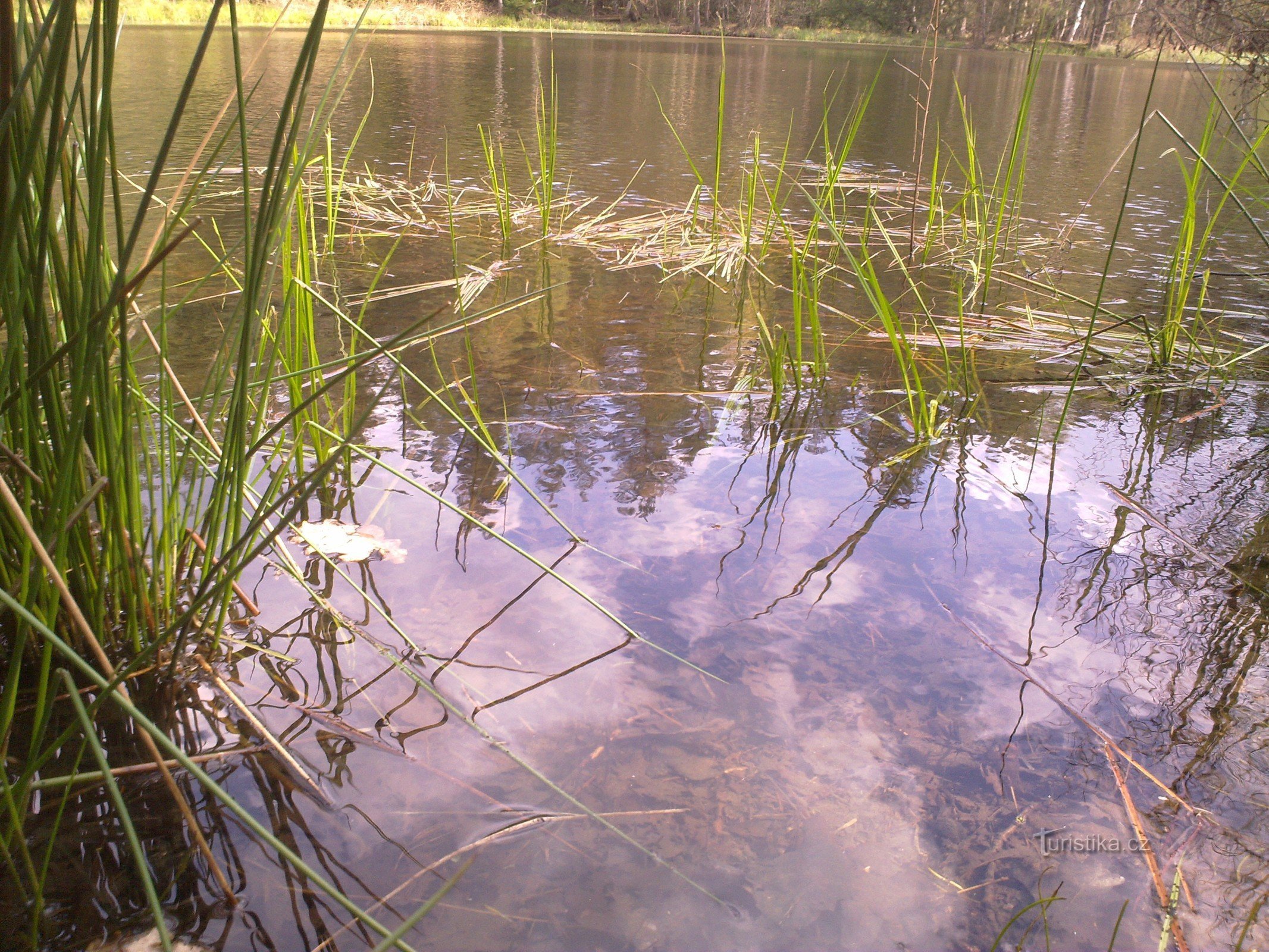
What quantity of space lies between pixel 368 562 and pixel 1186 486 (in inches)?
49.1

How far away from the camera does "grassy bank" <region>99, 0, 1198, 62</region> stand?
12414mm

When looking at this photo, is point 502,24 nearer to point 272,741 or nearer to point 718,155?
point 718,155

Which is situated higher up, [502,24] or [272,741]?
[502,24]

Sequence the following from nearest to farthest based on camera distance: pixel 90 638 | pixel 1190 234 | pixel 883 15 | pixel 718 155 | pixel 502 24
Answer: pixel 90 638 → pixel 1190 234 → pixel 718 155 → pixel 502 24 → pixel 883 15

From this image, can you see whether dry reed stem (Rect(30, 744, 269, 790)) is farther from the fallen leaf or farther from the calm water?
the fallen leaf

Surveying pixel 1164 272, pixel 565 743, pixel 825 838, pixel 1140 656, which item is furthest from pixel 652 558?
pixel 1164 272

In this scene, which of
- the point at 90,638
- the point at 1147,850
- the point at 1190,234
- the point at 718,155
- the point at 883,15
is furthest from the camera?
the point at 883,15

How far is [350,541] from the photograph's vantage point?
1.06 m

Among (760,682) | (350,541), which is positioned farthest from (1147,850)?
(350,541)

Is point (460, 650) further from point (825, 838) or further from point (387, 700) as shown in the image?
point (825, 838)

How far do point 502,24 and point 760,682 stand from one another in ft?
70.6

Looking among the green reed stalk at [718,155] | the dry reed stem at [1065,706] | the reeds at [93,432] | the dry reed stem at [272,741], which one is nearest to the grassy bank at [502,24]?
the green reed stalk at [718,155]

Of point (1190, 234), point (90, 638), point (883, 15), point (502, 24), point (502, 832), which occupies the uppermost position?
point (883, 15)

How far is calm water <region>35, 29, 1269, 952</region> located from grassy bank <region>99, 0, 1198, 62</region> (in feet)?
28.5
